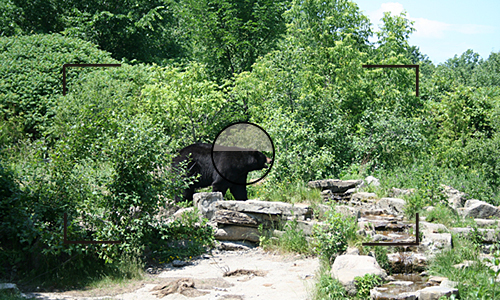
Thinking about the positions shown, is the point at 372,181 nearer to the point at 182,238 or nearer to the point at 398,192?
the point at 398,192

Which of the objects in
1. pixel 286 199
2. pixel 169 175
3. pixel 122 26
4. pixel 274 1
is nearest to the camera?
pixel 169 175

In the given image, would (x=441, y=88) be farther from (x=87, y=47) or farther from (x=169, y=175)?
(x=169, y=175)

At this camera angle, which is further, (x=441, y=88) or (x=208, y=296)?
(x=441, y=88)

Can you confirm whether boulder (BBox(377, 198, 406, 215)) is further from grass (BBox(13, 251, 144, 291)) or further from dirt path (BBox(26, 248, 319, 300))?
grass (BBox(13, 251, 144, 291))

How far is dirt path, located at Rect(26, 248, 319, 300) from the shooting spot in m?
6.23

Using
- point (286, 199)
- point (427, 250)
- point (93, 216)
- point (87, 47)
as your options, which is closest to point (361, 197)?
point (286, 199)

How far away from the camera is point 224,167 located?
9.35 metres

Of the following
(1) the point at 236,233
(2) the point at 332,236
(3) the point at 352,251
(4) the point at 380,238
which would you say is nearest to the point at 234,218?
(1) the point at 236,233

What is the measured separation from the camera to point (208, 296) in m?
6.18

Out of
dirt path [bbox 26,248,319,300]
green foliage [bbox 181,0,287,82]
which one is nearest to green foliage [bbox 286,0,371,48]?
green foliage [bbox 181,0,287,82]

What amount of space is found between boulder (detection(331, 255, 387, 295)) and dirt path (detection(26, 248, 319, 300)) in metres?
0.48

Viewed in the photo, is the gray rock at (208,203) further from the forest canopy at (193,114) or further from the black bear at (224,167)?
the forest canopy at (193,114)

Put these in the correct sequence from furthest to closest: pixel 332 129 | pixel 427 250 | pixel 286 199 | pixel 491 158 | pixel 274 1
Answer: pixel 274 1 < pixel 332 129 < pixel 491 158 < pixel 286 199 < pixel 427 250

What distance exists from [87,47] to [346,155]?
911cm
